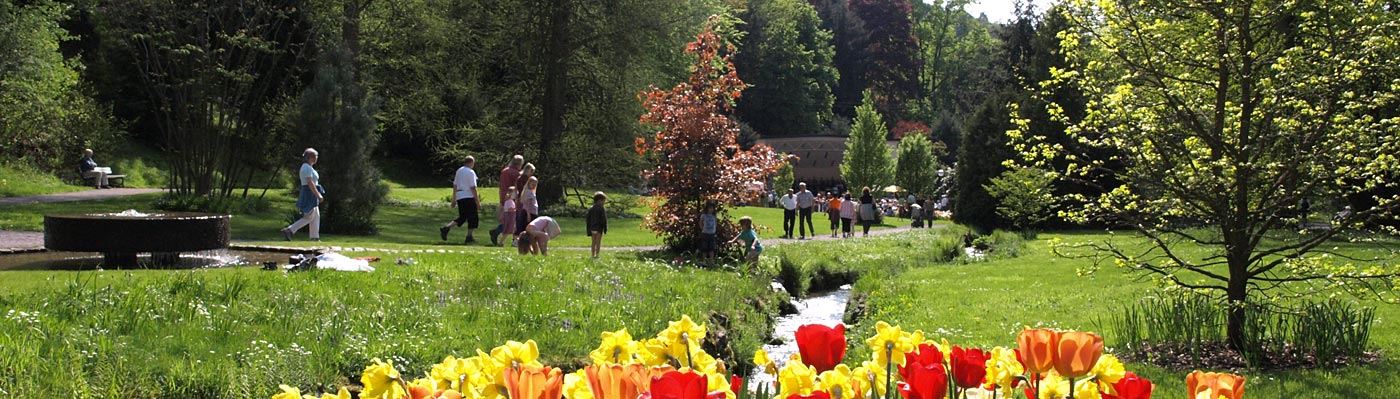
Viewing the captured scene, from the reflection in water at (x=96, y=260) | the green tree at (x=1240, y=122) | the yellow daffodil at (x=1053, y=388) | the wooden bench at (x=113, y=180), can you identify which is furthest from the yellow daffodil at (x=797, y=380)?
the wooden bench at (x=113, y=180)

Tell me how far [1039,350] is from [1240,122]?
747cm

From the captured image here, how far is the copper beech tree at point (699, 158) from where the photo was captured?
1762 cm

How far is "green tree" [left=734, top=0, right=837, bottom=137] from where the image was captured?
81812mm

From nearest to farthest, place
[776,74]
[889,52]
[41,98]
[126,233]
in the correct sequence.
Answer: [126,233], [41,98], [776,74], [889,52]

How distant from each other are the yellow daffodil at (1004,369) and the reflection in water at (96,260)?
10.5 meters

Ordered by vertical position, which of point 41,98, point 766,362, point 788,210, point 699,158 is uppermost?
point 41,98

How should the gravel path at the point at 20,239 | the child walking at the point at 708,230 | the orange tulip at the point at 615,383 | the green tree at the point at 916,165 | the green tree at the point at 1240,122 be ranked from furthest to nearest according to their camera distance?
1. the green tree at the point at 916,165
2. the child walking at the point at 708,230
3. the gravel path at the point at 20,239
4. the green tree at the point at 1240,122
5. the orange tulip at the point at 615,383

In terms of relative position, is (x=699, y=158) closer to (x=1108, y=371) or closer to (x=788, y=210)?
(x=788, y=210)

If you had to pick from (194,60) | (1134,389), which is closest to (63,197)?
(194,60)

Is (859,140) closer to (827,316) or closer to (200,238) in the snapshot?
(827,316)

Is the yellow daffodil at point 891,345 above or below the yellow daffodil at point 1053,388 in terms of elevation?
above

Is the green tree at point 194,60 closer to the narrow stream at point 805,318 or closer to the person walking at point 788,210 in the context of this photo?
the person walking at point 788,210

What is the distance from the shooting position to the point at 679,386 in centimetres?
176

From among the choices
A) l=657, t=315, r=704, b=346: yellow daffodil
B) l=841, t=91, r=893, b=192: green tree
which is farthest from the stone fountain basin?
l=841, t=91, r=893, b=192: green tree
